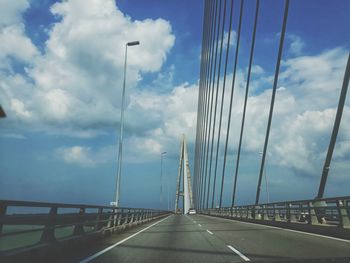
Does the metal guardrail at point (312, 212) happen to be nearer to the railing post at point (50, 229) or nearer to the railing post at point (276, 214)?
the railing post at point (276, 214)

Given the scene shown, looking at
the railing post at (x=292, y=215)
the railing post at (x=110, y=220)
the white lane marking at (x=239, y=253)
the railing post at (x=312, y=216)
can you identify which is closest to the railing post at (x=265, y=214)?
the railing post at (x=292, y=215)

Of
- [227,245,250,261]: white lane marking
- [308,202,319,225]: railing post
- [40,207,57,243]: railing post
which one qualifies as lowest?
[227,245,250,261]: white lane marking

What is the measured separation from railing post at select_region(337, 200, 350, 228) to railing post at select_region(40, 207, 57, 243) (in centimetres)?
965

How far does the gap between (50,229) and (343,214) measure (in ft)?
32.5

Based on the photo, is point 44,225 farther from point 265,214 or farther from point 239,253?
→ point 265,214

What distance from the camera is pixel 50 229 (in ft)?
30.5

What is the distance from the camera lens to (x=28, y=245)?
8148 millimetres

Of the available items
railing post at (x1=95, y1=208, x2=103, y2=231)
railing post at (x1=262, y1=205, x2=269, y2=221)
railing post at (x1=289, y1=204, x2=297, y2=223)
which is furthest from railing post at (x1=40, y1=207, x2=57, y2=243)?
railing post at (x1=262, y1=205, x2=269, y2=221)

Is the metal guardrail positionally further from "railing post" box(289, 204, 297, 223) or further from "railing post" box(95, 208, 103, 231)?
"railing post" box(95, 208, 103, 231)

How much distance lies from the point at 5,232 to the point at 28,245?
1270 mm

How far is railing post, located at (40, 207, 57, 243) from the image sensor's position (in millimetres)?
9090

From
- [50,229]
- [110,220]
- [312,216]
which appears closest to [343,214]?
[312,216]

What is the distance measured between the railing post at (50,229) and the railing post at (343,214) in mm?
9654

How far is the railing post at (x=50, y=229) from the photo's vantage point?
29.8 ft
